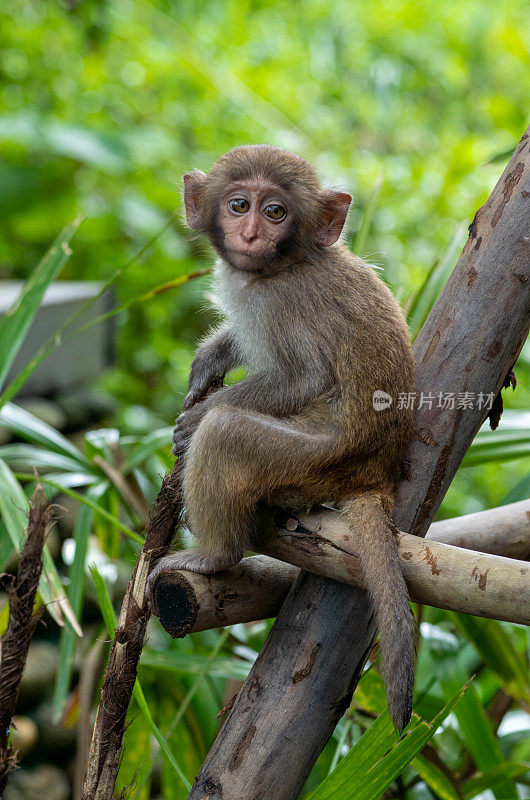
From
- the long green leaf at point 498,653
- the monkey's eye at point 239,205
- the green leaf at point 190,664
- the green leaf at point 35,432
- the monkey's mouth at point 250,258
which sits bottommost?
the green leaf at point 190,664

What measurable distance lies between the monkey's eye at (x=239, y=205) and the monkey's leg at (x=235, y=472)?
500 millimetres

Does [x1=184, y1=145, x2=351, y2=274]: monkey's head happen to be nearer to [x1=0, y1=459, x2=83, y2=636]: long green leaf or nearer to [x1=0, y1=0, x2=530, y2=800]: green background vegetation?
[x1=0, y1=459, x2=83, y2=636]: long green leaf

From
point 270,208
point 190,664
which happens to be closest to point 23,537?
point 190,664

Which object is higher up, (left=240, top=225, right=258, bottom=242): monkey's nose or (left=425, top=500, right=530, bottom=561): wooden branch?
(left=240, top=225, right=258, bottom=242): monkey's nose

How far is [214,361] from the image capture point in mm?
2240

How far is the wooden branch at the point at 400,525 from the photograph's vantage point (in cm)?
169

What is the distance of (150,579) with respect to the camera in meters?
1.69

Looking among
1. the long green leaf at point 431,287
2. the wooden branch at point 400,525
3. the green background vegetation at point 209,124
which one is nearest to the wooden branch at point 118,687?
the wooden branch at point 400,525

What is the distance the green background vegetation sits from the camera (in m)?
5.12

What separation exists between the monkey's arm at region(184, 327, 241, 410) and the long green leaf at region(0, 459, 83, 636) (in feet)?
1.72

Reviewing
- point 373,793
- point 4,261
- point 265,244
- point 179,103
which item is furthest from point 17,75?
point 373,793

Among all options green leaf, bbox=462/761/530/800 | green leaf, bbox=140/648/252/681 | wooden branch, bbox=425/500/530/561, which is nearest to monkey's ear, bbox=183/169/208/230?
wooden branch, bbox=425/500/530/561

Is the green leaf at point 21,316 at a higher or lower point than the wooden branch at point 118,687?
higher

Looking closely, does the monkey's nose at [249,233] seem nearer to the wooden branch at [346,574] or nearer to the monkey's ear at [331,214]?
the monkey's ear at [331,214]
